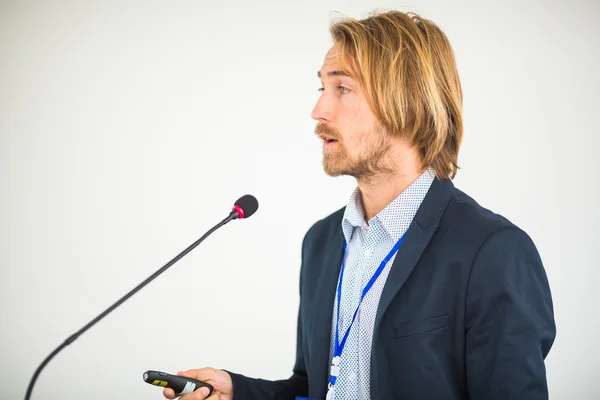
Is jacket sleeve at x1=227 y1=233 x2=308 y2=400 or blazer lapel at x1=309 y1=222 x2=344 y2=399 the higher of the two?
blazer lapel at x1=309 y1=222 x2=344 y2=399

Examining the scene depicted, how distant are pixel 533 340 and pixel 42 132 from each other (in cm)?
297

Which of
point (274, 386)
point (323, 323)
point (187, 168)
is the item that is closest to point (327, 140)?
point (323, 323)

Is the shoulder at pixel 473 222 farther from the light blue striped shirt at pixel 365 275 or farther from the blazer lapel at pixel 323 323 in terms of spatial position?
the blazer lapel at pixel 323 323

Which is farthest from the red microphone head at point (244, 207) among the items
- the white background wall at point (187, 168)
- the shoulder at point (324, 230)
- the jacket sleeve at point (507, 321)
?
the white background wall at point (187, 168)

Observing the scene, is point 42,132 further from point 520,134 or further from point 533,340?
point 533,340

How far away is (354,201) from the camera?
187 centimetres

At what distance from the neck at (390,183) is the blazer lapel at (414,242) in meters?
0.11

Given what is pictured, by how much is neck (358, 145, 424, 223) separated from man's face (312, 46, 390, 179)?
30 millimetres

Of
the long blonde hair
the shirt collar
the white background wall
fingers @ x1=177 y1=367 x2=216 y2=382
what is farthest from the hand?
the white background wall

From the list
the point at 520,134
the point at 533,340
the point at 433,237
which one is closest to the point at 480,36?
the point at 520,134

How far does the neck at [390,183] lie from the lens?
1.79m

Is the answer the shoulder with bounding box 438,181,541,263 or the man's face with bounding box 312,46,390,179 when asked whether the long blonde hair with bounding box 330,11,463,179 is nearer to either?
the man's face with bounding box 312,46,390,179

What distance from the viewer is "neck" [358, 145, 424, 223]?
5.86 ft

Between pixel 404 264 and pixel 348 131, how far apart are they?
45 centimetres
